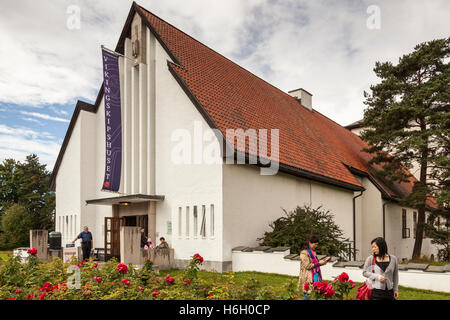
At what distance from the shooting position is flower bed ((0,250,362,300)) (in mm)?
5711

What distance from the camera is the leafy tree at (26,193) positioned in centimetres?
4934

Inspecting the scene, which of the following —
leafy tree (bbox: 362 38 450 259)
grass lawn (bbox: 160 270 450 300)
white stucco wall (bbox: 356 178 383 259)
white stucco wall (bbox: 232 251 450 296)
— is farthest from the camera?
white stucco wall (bbox: 356 178 383 259)

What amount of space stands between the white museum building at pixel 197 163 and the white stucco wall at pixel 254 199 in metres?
0.04

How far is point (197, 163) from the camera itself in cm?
1489

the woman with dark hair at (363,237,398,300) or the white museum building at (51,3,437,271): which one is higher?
the white museum building at (51,3,437,271)

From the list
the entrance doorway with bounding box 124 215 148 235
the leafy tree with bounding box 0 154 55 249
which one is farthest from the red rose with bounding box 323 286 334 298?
the leafy tree with bounding box 0 154 55 249

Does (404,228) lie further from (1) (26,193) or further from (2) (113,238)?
(1) (26,193)

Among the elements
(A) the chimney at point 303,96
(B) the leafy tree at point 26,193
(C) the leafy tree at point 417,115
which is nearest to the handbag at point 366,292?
(C) the leafy tree at point 417,115

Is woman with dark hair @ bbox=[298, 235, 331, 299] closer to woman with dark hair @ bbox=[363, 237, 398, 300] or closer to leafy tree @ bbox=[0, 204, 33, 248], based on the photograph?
woman with dark hair @ bbox=[363, 237, 398, 300]

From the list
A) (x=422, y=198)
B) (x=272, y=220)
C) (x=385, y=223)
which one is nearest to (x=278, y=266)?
(x=272, y=220)

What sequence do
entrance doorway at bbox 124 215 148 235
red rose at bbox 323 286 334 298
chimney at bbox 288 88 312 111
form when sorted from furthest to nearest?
chimney at bbox 288 88 312 111
entrance doorway at bbox 124 215 148 235
red rose at bbox 323 286 334 298

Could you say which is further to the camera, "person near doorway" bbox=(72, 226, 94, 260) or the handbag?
"person near doorway" bbox=(72, 226, 94, 260)

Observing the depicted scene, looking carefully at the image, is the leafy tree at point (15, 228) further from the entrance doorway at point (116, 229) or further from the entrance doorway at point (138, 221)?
the entrance doorway at point (138, 221)

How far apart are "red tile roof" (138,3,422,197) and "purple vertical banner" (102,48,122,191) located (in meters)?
2.50
